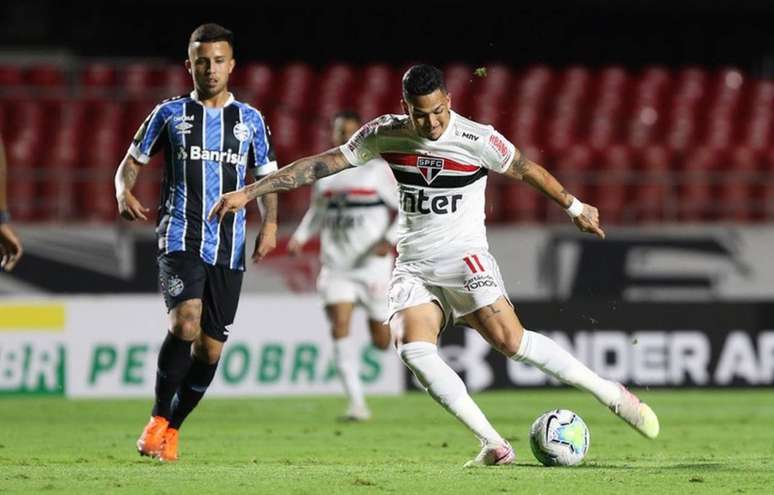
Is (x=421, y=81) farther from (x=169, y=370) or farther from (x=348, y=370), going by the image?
(x=348, y=370)

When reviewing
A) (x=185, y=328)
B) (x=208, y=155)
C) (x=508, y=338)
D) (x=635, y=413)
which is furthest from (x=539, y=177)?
(x=185, y=328)

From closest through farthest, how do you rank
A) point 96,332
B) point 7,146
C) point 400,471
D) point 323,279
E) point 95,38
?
point 400,471, point 323,279, point 96,332, point 7,146, point 95,38

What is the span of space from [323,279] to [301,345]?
204 cm

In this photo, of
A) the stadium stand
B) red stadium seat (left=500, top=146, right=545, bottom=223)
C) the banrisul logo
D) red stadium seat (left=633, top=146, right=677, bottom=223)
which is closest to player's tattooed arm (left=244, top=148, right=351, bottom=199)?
the banrisul logo

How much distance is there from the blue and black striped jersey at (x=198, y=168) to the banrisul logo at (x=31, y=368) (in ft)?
19.1

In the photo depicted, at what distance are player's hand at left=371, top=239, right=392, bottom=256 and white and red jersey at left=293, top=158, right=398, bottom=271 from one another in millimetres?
46

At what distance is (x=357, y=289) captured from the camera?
11.6 m

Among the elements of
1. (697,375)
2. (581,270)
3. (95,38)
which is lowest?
(697,375)

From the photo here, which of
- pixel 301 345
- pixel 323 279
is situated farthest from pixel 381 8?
pixel 323 279

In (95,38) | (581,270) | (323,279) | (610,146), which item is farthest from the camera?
(95,38)

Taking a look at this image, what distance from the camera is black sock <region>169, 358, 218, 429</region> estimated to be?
7832 mm

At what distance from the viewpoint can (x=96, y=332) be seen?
13.3 meters

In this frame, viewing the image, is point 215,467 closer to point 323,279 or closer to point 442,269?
point 442,269

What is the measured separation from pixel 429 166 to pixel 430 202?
0.65ft
